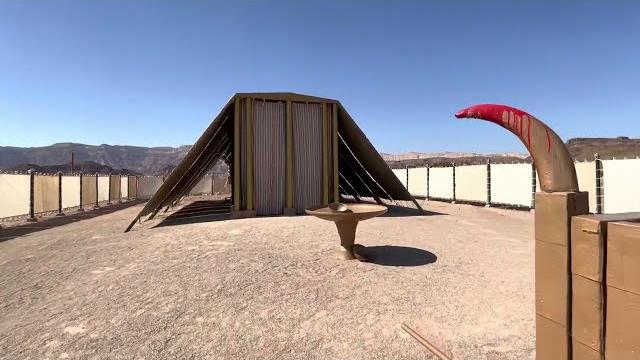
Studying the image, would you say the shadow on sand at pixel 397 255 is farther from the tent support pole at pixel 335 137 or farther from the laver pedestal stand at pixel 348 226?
the tent support pole at pixel 335 137

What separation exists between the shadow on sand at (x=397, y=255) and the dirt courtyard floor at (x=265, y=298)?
0.05 meters

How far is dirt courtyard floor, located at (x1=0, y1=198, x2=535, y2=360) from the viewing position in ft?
15.5

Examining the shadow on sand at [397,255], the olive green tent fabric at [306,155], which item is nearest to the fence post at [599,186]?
the shadow on sand at [397,255]

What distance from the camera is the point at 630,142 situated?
217ft

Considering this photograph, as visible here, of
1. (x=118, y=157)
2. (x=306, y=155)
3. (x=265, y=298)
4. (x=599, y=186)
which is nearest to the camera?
(x=265, y=298)

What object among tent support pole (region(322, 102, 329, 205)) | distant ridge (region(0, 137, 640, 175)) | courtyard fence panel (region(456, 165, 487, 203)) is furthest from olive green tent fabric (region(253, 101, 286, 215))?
distant ridge (region(0, 137, 640, 175))

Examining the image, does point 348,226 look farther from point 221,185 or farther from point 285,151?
point 221,185

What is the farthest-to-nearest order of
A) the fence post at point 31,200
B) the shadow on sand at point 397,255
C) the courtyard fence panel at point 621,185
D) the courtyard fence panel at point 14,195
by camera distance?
1. the fence post at point 31,200
2. the courtyard fence panel at point 14,195
3. the courtyard fence panel at point 621,185
4. the shadow on sand at point 397,255

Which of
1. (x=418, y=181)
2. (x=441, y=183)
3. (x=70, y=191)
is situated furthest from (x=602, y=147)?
(x=70, y=191)

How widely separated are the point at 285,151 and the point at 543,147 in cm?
1212

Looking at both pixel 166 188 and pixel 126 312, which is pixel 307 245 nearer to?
pixel 126 312

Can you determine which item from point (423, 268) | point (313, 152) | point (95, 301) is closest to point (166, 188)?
point (313, 152)

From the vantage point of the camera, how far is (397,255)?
28.0 ft

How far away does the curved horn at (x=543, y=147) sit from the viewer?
9.60ft
